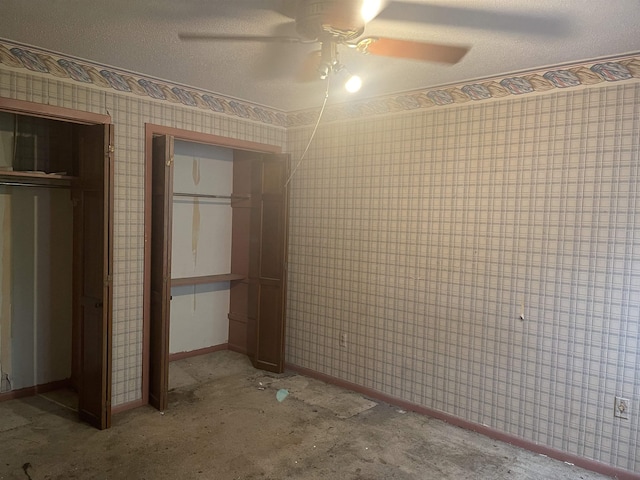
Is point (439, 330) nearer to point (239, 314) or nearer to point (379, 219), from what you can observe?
point (379, 219)

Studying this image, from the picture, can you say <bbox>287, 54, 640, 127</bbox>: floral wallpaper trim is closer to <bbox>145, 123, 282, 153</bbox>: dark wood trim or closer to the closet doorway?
<bbox>145, 123, 282, 153</bbox>: dark wood trim

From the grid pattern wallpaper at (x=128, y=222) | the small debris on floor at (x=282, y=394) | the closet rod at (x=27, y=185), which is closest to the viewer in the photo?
the grid pattern wallpaper at (x=128, y=222)

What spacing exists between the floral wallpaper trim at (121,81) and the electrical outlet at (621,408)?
141 inches

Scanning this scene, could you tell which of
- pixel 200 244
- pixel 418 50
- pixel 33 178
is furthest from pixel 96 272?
pixel 418 50

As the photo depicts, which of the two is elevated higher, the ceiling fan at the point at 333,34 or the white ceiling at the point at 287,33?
the white ceiling at the point at 287,33

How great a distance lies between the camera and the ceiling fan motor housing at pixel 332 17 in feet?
6.30

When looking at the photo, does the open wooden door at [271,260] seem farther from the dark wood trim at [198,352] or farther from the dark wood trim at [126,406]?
the dark wood trim at [126,406]

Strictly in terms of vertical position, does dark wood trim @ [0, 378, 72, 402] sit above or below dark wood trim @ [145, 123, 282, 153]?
below

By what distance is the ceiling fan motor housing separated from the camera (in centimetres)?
192

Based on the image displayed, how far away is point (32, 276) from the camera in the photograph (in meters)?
3.78

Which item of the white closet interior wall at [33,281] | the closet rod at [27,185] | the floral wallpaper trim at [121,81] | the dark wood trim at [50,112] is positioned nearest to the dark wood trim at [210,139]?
the floral wallpaper trim at [121,81]

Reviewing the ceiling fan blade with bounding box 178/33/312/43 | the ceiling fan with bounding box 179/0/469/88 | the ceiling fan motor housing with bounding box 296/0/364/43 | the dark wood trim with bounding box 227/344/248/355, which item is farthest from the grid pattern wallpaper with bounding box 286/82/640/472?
the ceiling fan motor housing with bounding box 296/0/364/43

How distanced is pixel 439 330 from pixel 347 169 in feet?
5.26

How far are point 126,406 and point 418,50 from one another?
3.29 meters
